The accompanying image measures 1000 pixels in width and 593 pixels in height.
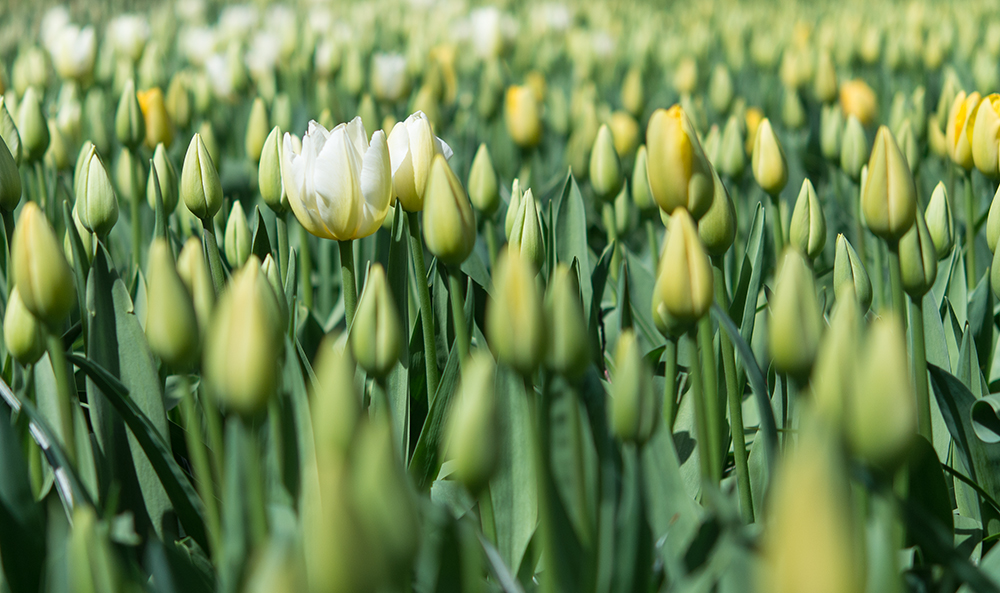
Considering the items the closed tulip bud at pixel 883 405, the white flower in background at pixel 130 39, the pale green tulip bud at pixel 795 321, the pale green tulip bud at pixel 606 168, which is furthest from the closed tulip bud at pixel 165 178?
the white flower in background at pixel 130 39

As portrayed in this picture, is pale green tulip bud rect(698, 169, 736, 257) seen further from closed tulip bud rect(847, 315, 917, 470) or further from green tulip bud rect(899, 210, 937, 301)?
closed tulip bud rect(847, 315, 917, 470)

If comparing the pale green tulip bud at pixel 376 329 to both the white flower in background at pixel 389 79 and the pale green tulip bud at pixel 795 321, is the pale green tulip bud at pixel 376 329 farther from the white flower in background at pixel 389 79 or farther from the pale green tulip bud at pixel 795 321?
the white flower in background at pixel 389 79

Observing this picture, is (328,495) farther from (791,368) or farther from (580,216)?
(580,216)

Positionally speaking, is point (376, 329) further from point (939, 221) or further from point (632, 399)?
point (939, 221)

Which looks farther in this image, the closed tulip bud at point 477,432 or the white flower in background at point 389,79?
the white flower in background at point 389,79

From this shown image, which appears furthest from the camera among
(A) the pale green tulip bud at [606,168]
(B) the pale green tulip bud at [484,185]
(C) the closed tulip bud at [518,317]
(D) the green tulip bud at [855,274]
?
(A) the pale green tulip bud at [606,168]

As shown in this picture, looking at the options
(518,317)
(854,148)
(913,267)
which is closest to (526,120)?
(854,148)

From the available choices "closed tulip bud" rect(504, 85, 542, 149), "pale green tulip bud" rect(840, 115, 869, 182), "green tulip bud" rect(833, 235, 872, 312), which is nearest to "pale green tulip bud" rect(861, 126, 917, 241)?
"green tulip bud" rect(833, 235, 872, 312)

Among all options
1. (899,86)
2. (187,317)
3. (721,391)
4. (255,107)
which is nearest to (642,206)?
(721,391)
